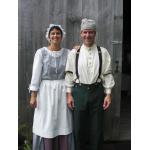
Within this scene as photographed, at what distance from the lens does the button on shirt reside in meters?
2.69

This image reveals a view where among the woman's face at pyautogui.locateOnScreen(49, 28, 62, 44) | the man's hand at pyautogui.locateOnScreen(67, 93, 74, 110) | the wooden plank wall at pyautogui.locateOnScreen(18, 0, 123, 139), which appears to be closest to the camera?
A: the woman's face at pyautogui.locateOnScreen(49, 28, 62, 44)

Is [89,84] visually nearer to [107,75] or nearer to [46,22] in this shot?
[107,75]

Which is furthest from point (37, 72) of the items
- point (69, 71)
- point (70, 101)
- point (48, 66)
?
point (70, 101)

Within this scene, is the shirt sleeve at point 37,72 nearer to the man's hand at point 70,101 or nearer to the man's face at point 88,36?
the man's hand at point 70,101

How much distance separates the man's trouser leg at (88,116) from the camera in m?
2.72

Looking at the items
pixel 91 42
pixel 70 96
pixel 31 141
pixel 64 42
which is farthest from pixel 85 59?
pixel 31 141

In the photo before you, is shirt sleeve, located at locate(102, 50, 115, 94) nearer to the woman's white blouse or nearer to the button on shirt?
the button on shirt

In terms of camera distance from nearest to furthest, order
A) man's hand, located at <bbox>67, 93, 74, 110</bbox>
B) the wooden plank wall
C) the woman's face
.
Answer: the woman's face → man's hand, located at <bbox>67, 93, 74, 110</bbox> → the wooden plank wall

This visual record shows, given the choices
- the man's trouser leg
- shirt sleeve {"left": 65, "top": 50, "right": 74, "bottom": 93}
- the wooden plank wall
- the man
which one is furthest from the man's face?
the wooden plank wall

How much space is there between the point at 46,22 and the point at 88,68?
31.8 inches

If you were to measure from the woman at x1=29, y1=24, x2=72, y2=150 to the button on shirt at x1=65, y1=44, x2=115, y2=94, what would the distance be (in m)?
0.06

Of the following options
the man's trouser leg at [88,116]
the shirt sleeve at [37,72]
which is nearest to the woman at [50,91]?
the shirt sleeve at [37,72]

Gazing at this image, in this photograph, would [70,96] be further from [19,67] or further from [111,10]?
[111,10]

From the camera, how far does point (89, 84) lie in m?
2.70
